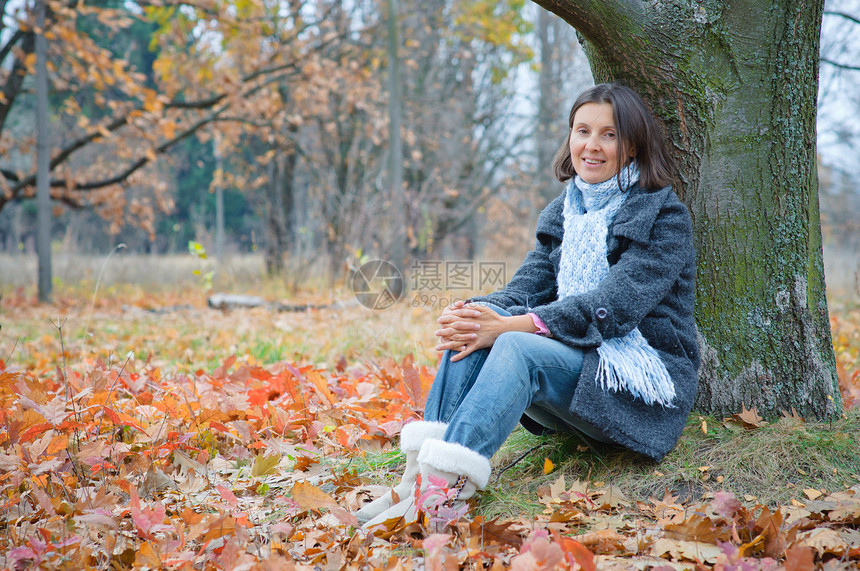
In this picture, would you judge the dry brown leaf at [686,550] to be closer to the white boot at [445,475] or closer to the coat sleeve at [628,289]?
the white boot at [445,475]

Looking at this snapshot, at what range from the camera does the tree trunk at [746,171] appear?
2.16m

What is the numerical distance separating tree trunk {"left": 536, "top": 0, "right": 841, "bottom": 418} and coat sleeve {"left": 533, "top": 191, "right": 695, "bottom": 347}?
0.34m

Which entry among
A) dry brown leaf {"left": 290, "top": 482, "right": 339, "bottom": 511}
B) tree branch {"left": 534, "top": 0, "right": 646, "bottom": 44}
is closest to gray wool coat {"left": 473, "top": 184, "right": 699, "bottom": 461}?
tree branch {"left": 534, "top": 0, "right": 646, "bottom": 44}

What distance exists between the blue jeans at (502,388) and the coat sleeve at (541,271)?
26cm

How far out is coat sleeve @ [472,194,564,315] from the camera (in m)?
2.25

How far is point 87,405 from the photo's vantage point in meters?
2.37

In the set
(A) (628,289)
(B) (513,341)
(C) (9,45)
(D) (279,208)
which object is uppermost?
(C) (9,45)

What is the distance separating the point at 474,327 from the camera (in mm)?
1881

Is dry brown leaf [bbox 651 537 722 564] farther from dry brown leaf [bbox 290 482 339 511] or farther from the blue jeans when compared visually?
dry brown leaf [bbox 290 482 339 511]

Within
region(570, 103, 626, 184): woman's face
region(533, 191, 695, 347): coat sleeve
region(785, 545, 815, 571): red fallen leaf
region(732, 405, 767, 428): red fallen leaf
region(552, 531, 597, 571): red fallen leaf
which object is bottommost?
region(552, 531, 597, 571): red fallen leaf

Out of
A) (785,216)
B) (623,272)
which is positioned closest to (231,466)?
(623,272)

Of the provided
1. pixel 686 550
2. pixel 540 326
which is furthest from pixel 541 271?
pixel 686 550

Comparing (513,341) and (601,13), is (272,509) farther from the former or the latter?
(601,13)

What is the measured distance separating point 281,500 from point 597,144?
1591mm
